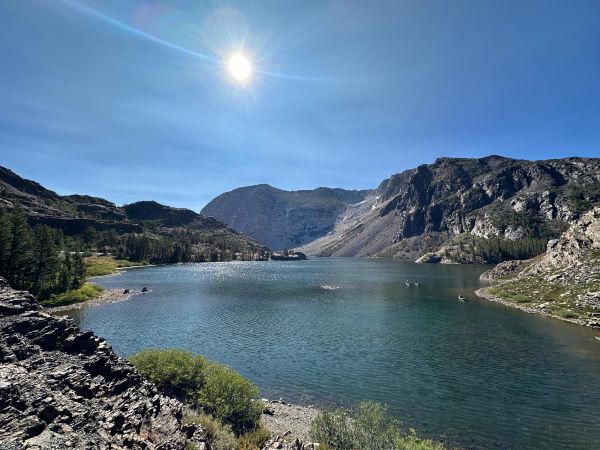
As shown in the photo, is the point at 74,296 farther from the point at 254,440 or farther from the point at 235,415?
the point at 254,440

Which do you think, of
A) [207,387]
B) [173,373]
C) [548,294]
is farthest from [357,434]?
[548,294]

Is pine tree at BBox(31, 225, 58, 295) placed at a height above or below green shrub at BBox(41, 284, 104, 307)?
above

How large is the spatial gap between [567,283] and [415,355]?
63373 mm

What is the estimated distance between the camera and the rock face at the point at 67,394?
51.0ft

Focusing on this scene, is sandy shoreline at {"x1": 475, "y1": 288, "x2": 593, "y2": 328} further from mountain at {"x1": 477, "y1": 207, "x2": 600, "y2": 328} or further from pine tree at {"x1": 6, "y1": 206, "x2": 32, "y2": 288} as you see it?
pine tree at {"x1": 6, "y1": 206, "x2": 32, "y2": 288}

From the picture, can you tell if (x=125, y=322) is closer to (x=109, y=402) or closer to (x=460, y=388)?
(x=109, y=402)

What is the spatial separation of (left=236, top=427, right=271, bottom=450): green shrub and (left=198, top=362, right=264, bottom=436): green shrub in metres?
2.02

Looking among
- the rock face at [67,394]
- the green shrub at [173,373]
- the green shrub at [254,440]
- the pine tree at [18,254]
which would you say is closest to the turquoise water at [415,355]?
the green shrub at [173,373]

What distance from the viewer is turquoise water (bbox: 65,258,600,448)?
112ft

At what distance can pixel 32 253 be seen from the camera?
277 feet

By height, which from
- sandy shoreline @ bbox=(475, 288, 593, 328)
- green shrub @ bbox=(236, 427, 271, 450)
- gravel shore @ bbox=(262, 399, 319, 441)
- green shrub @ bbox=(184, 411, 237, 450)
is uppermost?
sandy shoreline @ bbox=(475, 288, 593, 328)

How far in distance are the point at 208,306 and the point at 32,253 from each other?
1756 inches

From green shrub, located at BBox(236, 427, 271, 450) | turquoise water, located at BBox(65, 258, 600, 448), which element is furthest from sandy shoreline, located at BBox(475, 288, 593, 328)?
green shrub, located at BBox(236, 427, 271, 450)

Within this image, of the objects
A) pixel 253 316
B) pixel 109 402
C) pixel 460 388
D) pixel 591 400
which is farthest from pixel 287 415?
pixel 253 316
